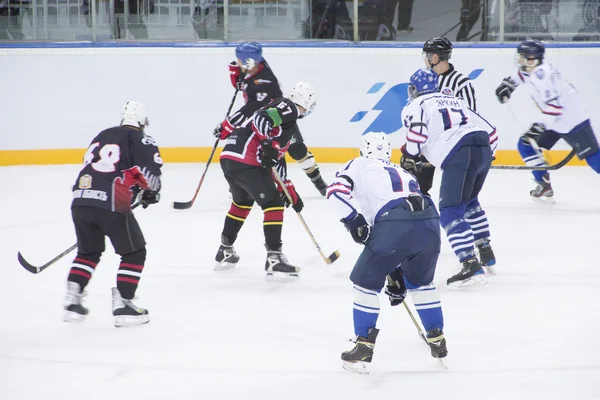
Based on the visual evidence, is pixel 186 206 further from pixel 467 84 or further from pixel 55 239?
pixel 467 84

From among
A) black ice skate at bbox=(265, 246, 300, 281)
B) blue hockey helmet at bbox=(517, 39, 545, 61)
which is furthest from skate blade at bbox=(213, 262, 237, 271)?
blue hockey helmet at bbox=(517, 39, 545, 61)

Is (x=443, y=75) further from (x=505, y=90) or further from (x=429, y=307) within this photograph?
(x=429, y=307)

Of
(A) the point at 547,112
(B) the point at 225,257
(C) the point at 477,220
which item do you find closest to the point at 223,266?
(B) the point at 225,257

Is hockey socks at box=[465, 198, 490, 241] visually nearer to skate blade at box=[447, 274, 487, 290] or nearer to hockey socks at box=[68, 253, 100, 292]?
skate blade at box=[447, 274, 487, 290]

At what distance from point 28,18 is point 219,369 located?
613 cm

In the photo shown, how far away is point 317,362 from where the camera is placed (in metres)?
3.61

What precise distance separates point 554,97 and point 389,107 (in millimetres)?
2296

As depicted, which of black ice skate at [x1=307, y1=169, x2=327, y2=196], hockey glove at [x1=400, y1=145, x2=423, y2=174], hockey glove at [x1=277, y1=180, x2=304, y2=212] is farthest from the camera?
black ice skate at [x1=307, y1=169, x2=327, y2=196]

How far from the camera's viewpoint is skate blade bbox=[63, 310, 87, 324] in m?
4.12

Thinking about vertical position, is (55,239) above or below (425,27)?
below

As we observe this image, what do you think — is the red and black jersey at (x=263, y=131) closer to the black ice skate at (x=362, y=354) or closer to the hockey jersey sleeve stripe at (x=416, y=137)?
the hockey jersey sleeve stripe at (x=416, y=137)

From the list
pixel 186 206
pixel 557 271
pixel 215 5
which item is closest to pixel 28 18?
pixel 215 5

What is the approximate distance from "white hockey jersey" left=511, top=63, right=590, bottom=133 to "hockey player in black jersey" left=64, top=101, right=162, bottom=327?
130 inches

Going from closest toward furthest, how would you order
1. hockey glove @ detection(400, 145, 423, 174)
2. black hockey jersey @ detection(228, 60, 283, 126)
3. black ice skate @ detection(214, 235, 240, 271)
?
hockey glove @ detection(400, 145, 423, 174) → black ice skate @ detection(214, 235, 240, 271) → black hockey jersey @ detection(228, 60, 283, 126)
